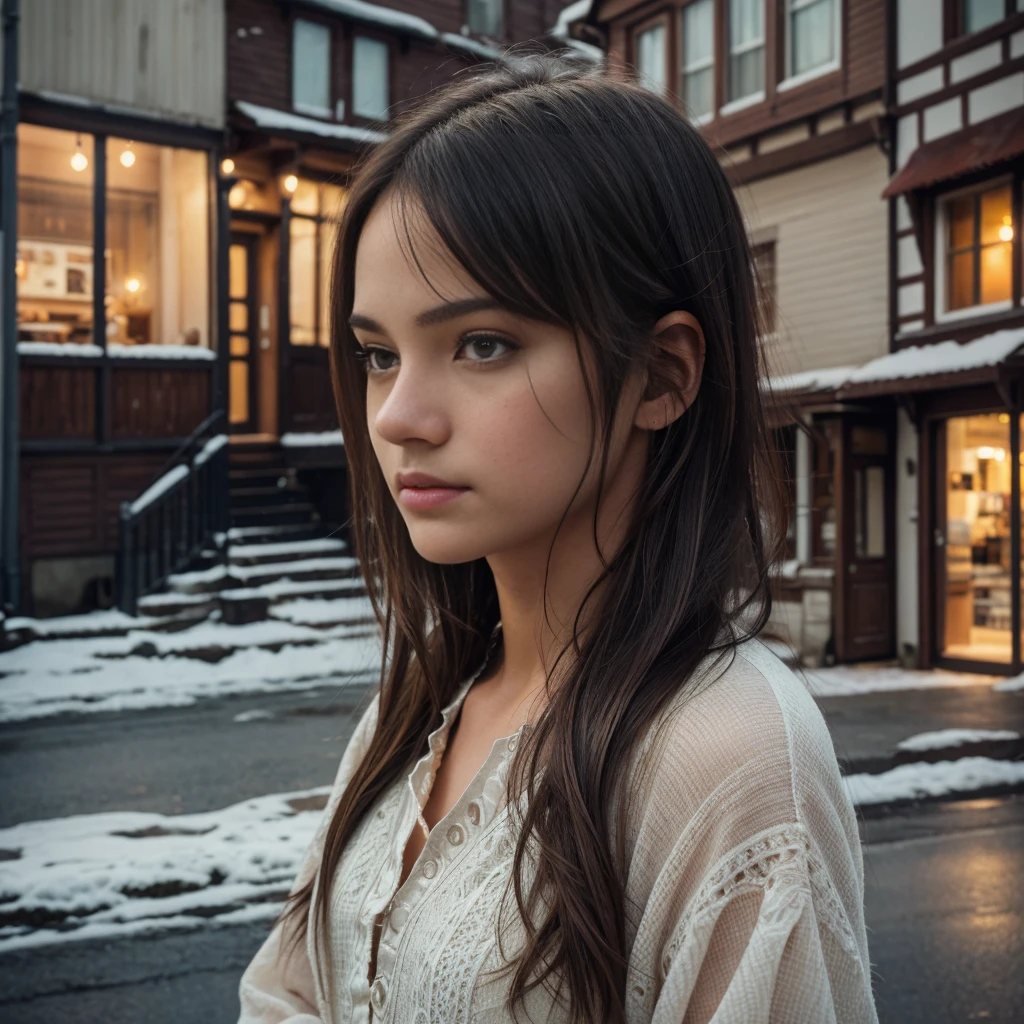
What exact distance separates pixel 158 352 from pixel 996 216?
10.2 meters

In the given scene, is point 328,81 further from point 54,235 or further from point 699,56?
point 699,56

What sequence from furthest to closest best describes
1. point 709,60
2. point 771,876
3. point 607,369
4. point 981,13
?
point 709,60 → point 981,13 → point 607,369 → point 771,876

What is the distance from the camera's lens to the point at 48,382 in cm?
1368

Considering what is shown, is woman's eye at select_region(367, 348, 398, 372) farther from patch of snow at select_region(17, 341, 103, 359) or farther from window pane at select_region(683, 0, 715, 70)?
window pane at select_region(683, 0, 715, 70)

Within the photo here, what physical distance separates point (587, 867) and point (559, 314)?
60 cm

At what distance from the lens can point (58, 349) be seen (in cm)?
1372

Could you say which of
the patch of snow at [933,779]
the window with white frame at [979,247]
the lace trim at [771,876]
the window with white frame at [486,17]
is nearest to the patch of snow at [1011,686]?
the patch of snow at [933,779]

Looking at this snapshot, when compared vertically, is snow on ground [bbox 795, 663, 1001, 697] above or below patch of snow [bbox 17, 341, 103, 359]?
below

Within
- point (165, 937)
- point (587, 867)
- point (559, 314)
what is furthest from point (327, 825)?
point (165, 937)

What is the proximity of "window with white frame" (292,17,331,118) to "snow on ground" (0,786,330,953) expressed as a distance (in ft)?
43.2

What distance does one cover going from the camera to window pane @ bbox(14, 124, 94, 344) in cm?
1372

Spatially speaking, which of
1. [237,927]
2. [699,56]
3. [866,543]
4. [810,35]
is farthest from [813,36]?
[237,927]

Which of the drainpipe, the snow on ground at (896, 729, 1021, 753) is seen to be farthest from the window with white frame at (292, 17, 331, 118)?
the snow on ground at (896, 729, 1021, 753)

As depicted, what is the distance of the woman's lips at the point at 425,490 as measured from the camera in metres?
1.33
